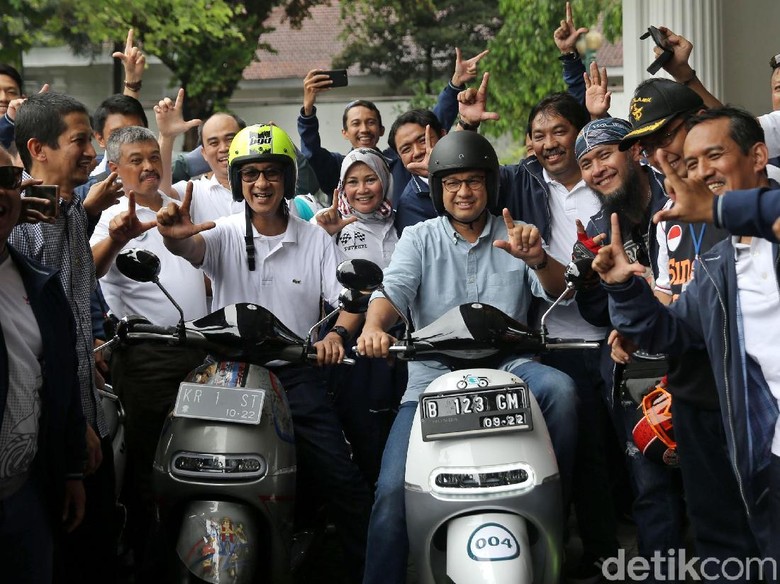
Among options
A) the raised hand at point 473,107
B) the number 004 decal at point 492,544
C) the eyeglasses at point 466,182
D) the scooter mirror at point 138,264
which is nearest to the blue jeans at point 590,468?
the eyeglasses at point 466,182

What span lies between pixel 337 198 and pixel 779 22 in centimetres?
548

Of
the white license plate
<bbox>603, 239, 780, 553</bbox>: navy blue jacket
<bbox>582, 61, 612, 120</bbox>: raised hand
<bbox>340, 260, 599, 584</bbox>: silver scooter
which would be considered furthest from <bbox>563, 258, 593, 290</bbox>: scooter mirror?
<bbox>582, 61, 612, 120</bbox>: raised hand

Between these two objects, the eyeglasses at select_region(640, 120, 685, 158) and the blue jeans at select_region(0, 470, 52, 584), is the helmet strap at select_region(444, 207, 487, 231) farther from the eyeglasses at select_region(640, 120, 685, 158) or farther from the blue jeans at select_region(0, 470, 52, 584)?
the blue jeans at select_region(0, 470, 52, 584)

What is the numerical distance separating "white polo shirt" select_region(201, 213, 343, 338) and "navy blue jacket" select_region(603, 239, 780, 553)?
1636 millimetres

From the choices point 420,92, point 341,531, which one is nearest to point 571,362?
point 341,531

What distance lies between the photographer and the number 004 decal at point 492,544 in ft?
12.2

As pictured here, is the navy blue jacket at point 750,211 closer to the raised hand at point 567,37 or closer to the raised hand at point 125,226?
the raised hand at point 125,226

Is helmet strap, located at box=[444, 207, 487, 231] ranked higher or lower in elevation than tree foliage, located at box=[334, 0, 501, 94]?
lower

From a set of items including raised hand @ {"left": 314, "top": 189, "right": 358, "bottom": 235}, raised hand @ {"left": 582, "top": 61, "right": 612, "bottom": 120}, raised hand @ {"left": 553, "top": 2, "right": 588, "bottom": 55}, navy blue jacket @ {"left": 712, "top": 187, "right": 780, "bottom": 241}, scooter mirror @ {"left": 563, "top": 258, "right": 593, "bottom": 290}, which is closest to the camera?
navy blue jacket @ {"left": 712, "top": 187, "right": 780, "bottom": 241}

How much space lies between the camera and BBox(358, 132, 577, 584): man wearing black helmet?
170 inches

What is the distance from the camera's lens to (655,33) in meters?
5.50

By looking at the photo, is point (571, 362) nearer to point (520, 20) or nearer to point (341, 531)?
point (341, 531)

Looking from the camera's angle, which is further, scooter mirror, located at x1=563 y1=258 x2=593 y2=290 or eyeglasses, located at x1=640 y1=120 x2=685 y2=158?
eyeglasses, located at x1=640 y1=120 x2=685 y2=158

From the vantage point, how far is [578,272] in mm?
4059
